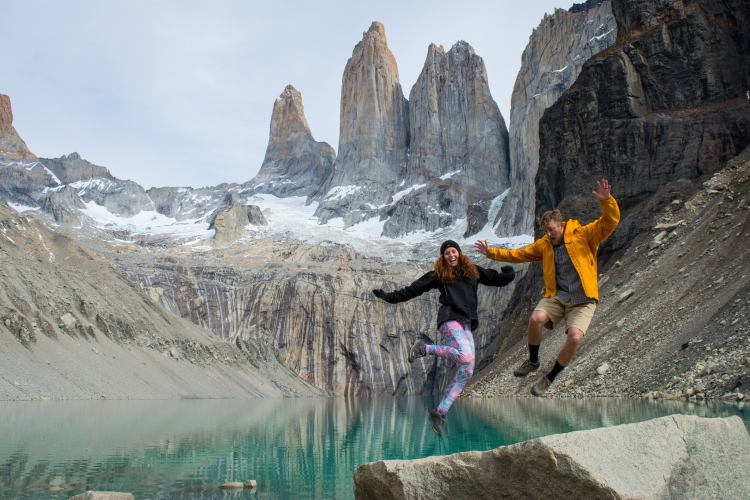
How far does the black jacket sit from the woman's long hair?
6cm

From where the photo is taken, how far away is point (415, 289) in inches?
346

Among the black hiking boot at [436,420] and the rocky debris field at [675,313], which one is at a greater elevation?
the rocky debris field at [675,313]

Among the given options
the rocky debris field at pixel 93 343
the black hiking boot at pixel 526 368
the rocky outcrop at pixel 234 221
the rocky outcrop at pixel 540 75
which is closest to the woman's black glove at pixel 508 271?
the black hiking boot at pixel 526 368

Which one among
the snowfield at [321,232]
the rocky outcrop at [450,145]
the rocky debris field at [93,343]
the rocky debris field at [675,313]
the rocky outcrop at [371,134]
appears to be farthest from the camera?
the rocky outcrop at [371,134]

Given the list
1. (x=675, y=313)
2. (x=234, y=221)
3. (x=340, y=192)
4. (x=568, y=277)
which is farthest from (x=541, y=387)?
(x=340, y=192)

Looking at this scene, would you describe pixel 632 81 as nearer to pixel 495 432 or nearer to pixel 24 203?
pixel 495 432

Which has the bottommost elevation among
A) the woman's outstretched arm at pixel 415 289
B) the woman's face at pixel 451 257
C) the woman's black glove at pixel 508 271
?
the woman's outstretched arm at pixel 415 289

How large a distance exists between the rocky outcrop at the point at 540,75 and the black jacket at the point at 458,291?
11021 centimetres

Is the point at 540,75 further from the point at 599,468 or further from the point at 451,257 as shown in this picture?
the point at 599,468

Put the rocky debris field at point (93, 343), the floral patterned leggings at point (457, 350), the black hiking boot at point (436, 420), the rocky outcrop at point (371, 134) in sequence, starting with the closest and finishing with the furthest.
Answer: the black hiking boot at point (436, 420) < the floral patterned leggings at point (457, 350) < the rocky debris field at point (93, 343) < the rocky outcrop at point (371, 134)

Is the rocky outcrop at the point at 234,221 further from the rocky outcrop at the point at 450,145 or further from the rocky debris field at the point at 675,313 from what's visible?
the rocky debris field at the point at 675,313

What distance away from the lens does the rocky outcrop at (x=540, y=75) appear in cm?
11319

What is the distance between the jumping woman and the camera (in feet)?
27.3

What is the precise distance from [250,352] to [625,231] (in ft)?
147
